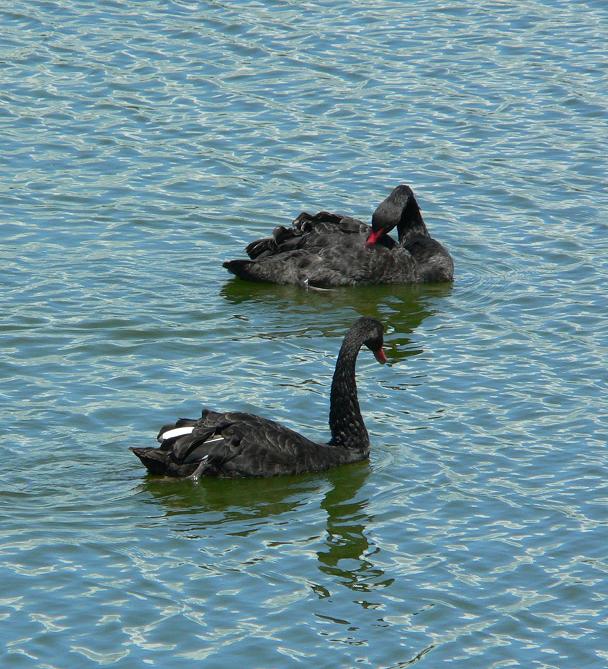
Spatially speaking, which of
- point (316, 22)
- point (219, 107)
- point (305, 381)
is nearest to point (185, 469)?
point (305, 381)

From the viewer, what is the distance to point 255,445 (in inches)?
513

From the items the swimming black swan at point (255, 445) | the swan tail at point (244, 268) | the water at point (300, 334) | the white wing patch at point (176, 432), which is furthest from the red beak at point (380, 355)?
the swan tail at point (244, 268)

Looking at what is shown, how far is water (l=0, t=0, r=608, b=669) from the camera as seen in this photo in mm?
11109

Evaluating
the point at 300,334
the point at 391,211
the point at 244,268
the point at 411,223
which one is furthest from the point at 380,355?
the point at 411,223

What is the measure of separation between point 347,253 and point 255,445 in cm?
578

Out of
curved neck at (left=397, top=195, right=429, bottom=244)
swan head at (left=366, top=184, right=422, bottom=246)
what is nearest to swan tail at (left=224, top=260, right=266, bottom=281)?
swan head at (left=366, top=184, right=422, bottom=246)

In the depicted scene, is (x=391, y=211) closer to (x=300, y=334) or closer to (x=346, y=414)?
(x=300, y=334)

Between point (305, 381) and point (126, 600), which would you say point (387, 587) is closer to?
point (126, 600)

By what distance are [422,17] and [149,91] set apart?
5577mm

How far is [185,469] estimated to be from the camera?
42.1ft

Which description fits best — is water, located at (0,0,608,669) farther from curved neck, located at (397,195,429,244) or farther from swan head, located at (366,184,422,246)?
swan head, located at (366,184,422,246)

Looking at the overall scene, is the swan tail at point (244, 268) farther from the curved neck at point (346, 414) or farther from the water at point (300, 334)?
the curved neck at point (346, 414)

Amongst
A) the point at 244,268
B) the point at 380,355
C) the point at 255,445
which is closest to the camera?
the point at 255,445

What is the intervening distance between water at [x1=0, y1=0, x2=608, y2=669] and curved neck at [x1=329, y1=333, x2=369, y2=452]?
0.27 meters
